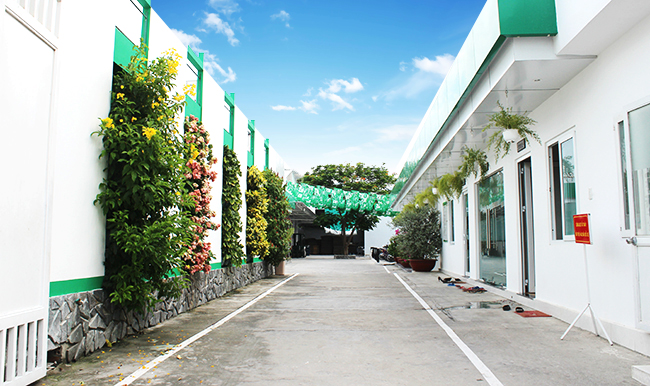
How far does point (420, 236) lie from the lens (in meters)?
19.0

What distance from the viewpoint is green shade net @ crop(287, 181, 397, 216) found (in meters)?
32.5

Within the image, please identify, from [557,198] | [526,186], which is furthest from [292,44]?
[557,198]

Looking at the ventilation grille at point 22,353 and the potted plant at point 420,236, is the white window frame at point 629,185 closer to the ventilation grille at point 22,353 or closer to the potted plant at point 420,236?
the ventilation grille at point 22,353

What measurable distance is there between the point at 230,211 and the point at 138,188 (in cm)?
638

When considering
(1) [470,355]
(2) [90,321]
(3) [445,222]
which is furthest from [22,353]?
(3) [445,222]

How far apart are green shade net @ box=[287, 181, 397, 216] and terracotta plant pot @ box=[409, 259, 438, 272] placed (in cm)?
1264

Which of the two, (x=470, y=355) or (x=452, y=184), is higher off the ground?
(x=452, y=184)

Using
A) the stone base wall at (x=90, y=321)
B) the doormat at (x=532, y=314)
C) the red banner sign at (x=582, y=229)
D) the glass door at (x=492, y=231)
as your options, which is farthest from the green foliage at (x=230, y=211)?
the red banner sign at (x=582, y=229)

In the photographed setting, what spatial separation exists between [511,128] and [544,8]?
228 cm

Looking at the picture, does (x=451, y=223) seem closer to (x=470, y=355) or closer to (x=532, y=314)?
(x=532, y=314)

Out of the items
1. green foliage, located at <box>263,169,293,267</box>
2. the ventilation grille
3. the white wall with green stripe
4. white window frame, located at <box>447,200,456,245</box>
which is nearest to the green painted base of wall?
the white wall with green stripe

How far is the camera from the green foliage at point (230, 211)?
38.8 feet

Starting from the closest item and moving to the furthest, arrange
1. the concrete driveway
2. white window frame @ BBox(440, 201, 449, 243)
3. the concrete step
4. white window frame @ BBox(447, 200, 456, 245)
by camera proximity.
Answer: the concrete step, the concrete driveway, white window frame @ BBox(447, 200, 456, 245), white window frame @ BBox(440, 201, 449, 243)

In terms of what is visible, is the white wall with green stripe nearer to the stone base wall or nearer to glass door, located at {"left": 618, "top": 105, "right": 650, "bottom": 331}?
the stone base wall
